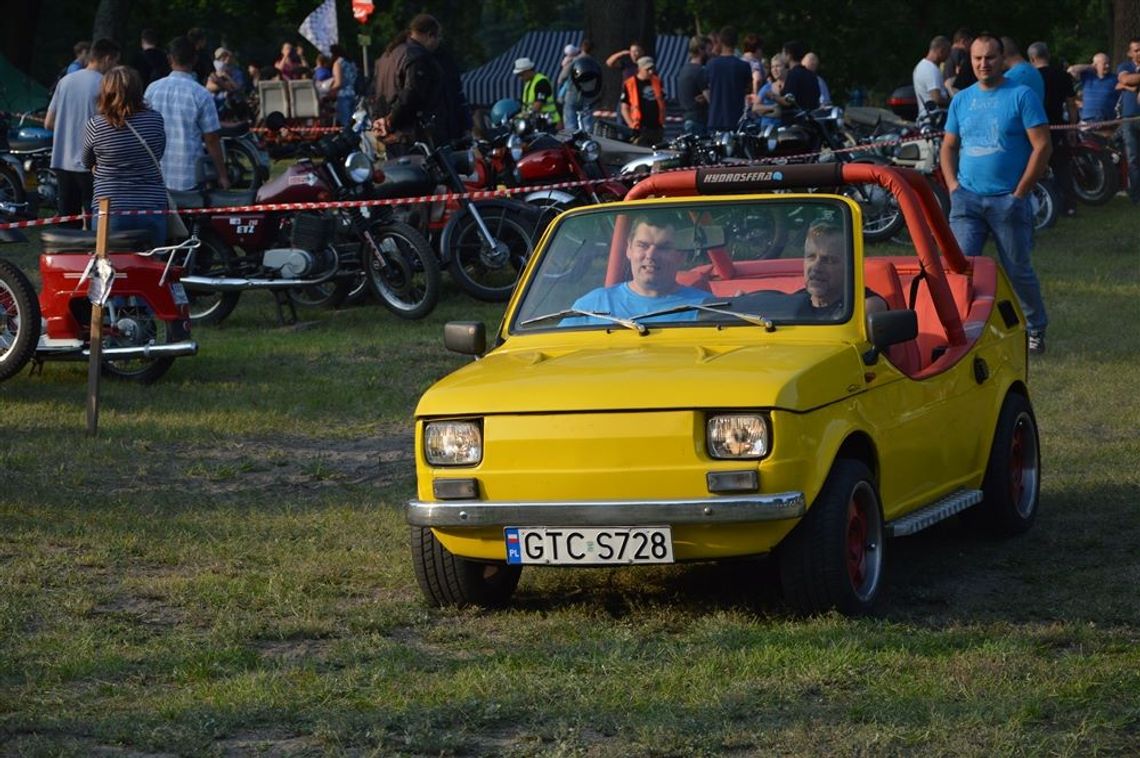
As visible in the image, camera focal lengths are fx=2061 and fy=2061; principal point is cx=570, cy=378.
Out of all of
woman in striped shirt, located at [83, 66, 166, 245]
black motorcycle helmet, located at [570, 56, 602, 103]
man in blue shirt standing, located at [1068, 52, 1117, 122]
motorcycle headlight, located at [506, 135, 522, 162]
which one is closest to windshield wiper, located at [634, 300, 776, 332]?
woman in striped shirt, located at [83, 66, 166, 245]

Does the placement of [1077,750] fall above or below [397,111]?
below

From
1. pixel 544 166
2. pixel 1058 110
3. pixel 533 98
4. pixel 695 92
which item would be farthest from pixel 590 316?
pixel 533 98

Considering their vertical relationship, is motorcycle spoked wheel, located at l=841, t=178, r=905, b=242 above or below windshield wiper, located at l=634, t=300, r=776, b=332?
below

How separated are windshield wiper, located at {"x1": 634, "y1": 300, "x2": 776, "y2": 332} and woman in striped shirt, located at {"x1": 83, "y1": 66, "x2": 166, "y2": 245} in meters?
6.53

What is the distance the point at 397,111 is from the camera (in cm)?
1728

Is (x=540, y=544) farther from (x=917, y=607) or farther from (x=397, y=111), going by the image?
(x=397, y=111)

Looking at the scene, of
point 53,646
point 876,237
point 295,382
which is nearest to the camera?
point 53,646

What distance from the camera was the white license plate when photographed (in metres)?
6.60

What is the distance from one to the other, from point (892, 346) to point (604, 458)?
178 centimetres

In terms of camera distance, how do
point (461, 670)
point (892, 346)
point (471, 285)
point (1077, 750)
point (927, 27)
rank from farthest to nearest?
point (927, 27)
point (471, 285)
point (892, 346)
point (461, 670)
point (1077, 750)

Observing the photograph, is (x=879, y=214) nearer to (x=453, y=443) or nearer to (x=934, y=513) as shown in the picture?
(x=934, y=513)

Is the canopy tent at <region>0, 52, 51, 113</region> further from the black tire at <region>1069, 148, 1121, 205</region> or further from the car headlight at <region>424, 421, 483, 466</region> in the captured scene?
the car headlight at <region>424, 421, 483, 466</region>

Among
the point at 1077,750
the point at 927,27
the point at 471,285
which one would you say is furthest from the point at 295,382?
the point at 927,27

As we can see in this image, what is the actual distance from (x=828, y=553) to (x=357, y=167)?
9941 millimetres
